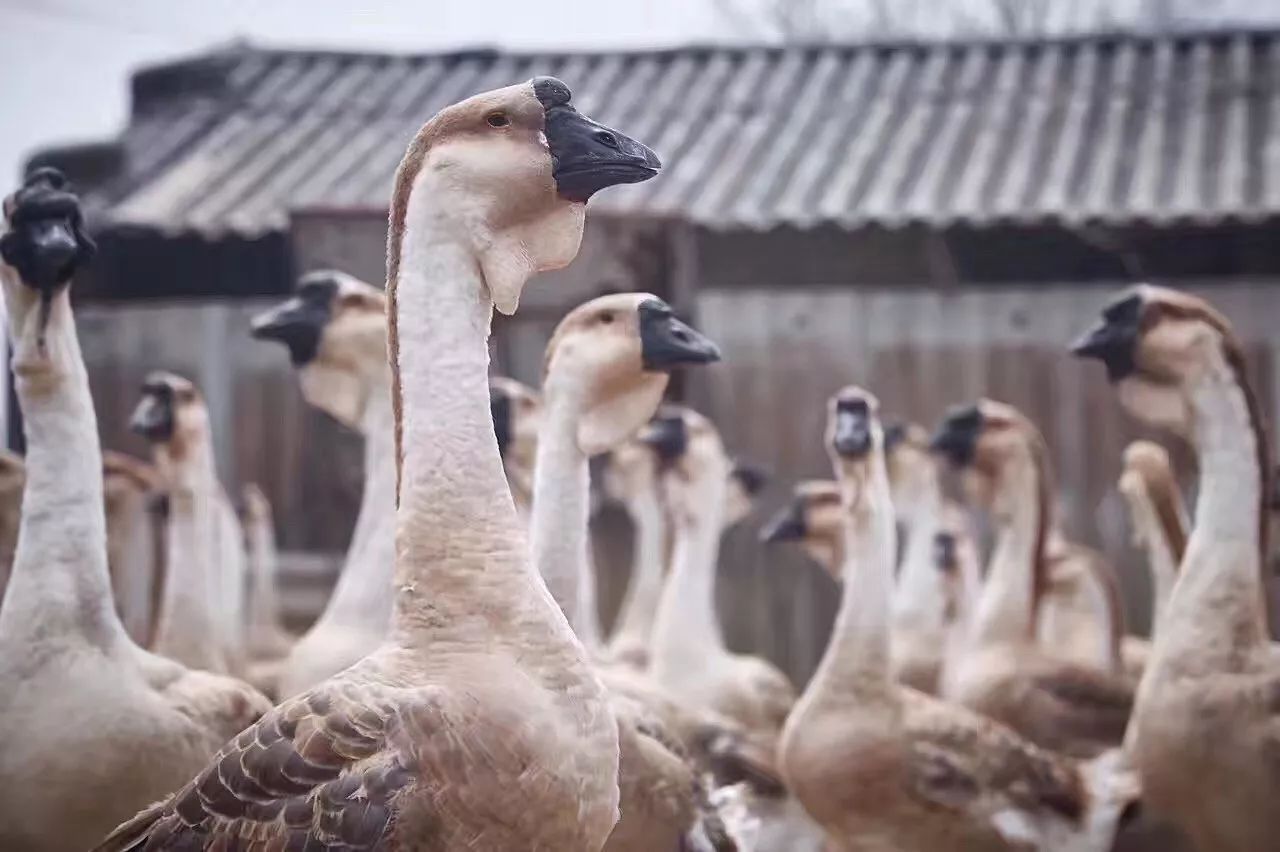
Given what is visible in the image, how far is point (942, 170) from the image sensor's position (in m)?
12.1

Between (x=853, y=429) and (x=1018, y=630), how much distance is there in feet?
7.10

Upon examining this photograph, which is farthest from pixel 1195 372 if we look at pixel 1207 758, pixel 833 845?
pixel 833 845

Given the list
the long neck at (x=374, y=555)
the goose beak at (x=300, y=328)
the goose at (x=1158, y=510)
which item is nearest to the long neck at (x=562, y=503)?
the long neck at (x=374, y=555)

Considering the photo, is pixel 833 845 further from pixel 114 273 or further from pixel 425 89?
pixel 425 89

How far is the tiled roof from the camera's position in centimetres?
1142

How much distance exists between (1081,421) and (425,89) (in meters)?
5.98

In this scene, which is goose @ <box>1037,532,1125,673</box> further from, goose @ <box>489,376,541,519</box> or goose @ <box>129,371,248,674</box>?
goose @ <box>129,371,248,674</box>

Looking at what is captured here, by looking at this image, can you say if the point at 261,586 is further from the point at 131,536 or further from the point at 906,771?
the point at 906,771

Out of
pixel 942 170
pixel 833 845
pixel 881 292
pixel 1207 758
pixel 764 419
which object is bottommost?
pixel 833 845

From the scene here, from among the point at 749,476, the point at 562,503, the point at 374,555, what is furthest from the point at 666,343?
the point at 749,476

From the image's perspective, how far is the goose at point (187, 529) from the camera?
717 cm

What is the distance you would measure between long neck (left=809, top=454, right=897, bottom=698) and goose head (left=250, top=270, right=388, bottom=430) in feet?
6.44

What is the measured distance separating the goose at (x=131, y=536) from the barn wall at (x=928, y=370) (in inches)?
149

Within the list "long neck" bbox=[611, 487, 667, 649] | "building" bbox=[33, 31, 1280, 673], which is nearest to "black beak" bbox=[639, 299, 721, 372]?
"building" bbox=[33, 31, 1280, 673]
